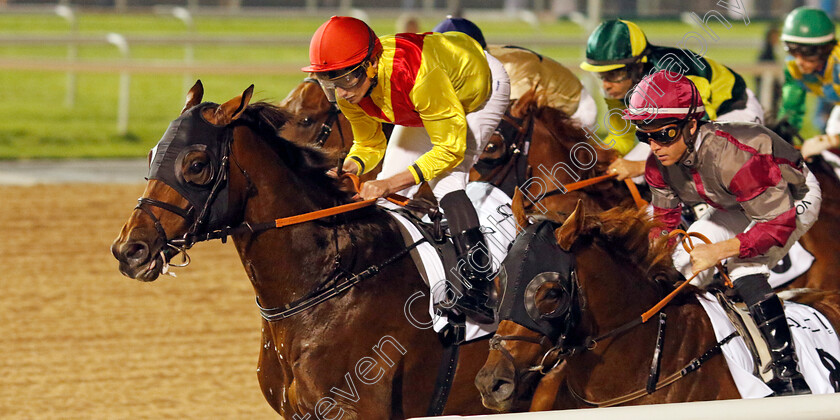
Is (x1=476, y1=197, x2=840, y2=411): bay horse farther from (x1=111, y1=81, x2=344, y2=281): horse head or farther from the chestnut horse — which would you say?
the chestnut horse

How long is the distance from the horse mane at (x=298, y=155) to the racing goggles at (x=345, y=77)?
0.59 feet

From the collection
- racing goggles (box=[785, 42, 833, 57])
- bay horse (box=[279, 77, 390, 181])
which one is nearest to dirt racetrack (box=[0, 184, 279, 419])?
bay horse (box=[279, 77, 390, 181])

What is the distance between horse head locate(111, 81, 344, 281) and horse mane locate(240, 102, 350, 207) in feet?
0.19

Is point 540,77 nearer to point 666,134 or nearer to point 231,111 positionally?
point 666,134

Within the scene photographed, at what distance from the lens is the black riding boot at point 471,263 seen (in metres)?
3.45

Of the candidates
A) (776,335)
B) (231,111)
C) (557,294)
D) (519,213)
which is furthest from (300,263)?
(776,335)

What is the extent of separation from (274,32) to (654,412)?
14.7 metres

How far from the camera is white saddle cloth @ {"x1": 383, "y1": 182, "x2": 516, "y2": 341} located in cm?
347

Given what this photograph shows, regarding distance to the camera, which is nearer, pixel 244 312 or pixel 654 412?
pixel 654 412

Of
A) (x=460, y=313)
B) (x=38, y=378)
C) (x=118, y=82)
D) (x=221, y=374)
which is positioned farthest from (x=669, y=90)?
(x=118, y=82)

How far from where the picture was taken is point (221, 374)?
4.95 meters

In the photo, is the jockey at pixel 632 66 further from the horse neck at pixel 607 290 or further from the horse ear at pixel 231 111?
the horse ear at pixel 231 111

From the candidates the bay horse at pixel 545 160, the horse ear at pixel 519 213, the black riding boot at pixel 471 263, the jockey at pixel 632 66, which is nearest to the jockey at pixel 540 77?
the bay horse at pixel 545 160

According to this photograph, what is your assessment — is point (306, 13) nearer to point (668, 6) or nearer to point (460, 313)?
point (668, 6)
